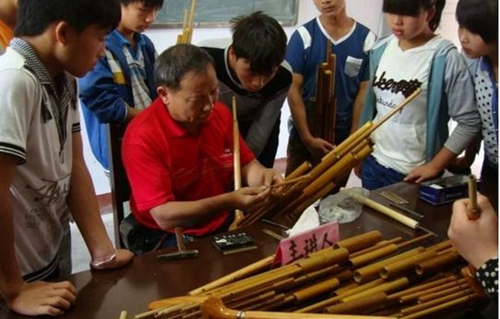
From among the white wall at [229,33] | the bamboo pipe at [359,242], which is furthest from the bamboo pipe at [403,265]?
the white wall at [229,33]

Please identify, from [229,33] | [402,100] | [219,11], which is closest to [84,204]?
[402,100]

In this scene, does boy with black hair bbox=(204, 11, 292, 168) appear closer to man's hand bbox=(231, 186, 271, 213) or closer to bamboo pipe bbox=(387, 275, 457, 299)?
man's hand bbox=(231, 186, 271, 213)

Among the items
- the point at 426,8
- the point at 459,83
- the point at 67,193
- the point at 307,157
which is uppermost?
the point at 426,8

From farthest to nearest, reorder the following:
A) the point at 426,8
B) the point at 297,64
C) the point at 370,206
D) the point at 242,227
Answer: the point at 297,64 → the point at 426,8 → the point at 370,206 → the point at 242,227

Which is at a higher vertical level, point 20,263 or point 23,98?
point 23,98

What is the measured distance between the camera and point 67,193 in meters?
1.38

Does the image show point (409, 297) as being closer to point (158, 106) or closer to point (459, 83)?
point (158, 106)

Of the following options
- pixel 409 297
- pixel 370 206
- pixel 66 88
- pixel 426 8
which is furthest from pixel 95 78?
pixel 409 297

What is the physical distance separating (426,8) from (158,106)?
1.11 meters

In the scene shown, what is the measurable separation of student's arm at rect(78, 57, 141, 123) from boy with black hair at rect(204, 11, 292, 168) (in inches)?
15.2

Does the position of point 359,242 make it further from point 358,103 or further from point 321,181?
point 358,103

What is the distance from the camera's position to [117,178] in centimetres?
189

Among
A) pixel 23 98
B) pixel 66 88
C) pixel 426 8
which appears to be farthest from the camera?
pixel 426 8

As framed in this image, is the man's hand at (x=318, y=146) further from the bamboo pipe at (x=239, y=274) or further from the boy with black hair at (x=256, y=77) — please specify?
the bamboo pipe at (x=239, y=274)
